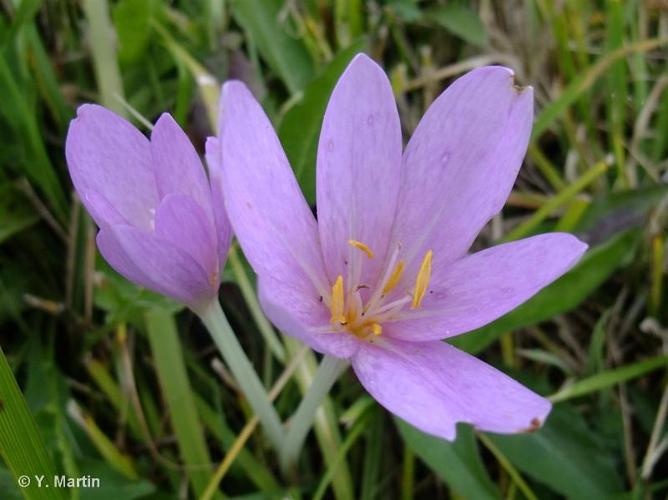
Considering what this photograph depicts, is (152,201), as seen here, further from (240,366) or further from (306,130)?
(306,130)

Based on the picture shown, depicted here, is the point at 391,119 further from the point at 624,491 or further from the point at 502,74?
the point at 624,491

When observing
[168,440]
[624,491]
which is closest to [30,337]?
[168,440]

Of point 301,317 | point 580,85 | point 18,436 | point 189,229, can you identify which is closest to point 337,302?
point 301,317

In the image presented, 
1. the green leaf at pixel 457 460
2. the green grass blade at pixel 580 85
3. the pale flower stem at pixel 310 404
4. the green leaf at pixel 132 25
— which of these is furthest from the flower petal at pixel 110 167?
the green grass blade at pixel 580 85

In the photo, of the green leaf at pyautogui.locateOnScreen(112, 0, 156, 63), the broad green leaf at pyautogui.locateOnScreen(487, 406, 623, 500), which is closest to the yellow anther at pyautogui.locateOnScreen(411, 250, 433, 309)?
the broad green leaf at pyautogui.locateOnScreen(487, 406, 623, 500)

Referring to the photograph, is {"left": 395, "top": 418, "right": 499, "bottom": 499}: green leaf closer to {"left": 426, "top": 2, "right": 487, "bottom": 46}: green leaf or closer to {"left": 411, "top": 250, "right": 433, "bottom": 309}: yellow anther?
{"left": 411, "top": 250, "right": 433, "bottom": 309}: yellow anther

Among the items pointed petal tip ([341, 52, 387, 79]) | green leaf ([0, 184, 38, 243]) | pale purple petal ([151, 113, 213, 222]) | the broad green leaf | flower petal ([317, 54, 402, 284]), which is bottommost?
the broad green leaf
